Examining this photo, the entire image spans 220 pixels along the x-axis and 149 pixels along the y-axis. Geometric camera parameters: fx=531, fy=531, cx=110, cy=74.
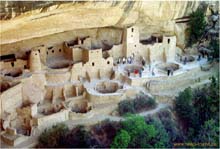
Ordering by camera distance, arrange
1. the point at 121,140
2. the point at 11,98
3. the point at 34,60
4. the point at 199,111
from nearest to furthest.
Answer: the point at 121,140 → the point at 11,98 → the point at 34,60 → the point at 199,111

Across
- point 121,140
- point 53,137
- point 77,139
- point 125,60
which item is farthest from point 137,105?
point 53,137

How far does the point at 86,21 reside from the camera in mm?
11164

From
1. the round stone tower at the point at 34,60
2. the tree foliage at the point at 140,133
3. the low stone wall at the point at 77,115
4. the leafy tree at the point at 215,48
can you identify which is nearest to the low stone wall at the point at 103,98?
the low stone wall at the point at 77,115

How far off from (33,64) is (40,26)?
93 cm

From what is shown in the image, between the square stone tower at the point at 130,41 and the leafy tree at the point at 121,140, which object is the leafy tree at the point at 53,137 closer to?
the leafy tree at the point at 121,140

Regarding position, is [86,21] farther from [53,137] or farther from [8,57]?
[53,137]

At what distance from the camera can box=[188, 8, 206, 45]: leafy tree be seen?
12.6 m

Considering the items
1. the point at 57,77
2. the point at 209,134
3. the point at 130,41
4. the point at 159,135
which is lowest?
the point at 209,134

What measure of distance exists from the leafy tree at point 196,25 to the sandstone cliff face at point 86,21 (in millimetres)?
155

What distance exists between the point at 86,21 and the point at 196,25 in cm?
305

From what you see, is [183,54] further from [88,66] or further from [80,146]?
[80,146]

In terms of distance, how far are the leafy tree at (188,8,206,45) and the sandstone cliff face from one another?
0.51 feet

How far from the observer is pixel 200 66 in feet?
40.4

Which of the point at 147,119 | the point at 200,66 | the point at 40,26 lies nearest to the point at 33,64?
the point at 40,26
